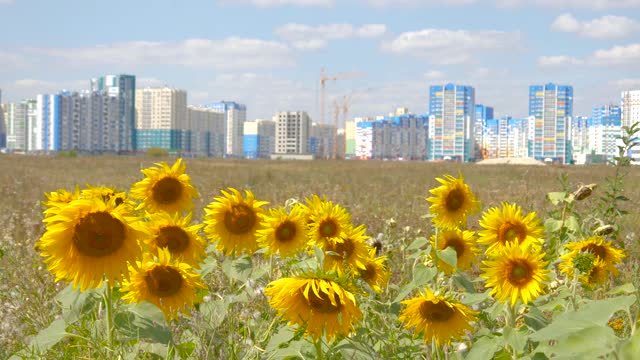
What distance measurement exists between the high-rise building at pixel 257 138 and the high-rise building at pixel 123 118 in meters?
42.2

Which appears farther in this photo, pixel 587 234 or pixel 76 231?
pixel 587 234

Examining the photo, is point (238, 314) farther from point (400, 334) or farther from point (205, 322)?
point (400, 334)

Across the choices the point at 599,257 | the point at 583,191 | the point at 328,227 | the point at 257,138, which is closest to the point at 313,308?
the point at 328,227

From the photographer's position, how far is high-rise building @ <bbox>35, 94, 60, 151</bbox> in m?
142

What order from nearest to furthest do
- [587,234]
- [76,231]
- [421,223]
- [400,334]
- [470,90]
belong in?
[76,231] → [400,334] → [587,234] → [421,223] → [470,90]

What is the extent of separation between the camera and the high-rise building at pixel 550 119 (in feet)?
538

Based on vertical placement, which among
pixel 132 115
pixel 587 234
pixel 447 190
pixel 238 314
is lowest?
pixel 238 314

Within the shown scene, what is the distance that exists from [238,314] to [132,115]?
156303 millimetres

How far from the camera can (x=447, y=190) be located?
8.02 ft

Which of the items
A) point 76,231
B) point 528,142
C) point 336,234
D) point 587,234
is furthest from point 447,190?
point 528,142

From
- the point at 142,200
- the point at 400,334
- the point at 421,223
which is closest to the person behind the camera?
the point at 400,334

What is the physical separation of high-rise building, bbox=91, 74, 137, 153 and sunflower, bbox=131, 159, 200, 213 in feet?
469

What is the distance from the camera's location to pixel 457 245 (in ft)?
8.41

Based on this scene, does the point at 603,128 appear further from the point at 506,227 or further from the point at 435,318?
the point at 435,318
